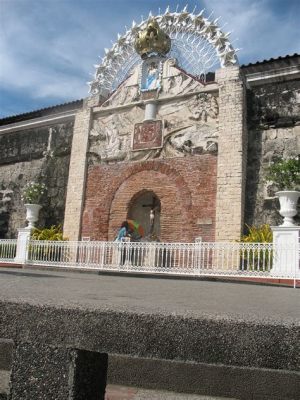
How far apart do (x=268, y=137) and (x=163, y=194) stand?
11.4 feet

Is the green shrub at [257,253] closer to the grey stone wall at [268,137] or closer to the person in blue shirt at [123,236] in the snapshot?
the grey stone wall at [268,137]

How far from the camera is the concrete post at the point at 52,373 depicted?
1.05 meters

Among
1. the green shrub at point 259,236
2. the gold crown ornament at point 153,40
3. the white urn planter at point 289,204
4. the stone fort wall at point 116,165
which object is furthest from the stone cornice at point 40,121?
the white urn planter at point 289,204

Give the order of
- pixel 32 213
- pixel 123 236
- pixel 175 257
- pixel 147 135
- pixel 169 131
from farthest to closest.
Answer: pixel 32 213
pixel 147 135
pixel 169 131
pixel 123 236
pixel 175 257

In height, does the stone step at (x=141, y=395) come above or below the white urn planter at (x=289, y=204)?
below

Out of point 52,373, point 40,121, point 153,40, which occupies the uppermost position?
point 153,40

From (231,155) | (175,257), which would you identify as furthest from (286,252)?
(231,155)

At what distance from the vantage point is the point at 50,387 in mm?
1069

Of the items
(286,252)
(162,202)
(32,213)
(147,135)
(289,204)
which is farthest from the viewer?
(32,213)

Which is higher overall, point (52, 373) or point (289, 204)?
point (289, 204)

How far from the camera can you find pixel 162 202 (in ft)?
42.4

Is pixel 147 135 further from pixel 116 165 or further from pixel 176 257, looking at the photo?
pixel 176 257

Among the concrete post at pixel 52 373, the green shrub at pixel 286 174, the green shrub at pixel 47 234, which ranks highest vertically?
the green shrub at pixel 286 174

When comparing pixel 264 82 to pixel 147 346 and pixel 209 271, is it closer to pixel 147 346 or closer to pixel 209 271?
→ pixel 209 271
